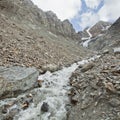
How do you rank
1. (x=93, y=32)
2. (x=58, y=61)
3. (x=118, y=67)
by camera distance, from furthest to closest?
1. (x=93, y=32)
2. (x=58, y=61)
3. (x=118, y=67)

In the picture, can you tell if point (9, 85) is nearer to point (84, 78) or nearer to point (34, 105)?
point (34, 105)

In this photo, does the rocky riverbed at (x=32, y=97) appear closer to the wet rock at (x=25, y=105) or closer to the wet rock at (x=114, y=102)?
the wet rock at (x=25, y=105)

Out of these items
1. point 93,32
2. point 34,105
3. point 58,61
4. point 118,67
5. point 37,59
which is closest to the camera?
point 34,105

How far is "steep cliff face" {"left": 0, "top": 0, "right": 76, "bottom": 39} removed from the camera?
1212 inches

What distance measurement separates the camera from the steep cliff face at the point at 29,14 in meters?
30.8

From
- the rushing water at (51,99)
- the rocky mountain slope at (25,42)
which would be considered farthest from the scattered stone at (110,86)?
the rocky mountain slope at (25,42)

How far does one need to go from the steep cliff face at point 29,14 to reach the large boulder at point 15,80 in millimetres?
17517

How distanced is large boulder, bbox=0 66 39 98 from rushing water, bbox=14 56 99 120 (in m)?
0.72

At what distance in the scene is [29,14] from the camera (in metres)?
35.8

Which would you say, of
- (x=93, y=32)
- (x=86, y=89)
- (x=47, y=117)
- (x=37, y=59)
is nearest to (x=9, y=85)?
(x=47, y=117)

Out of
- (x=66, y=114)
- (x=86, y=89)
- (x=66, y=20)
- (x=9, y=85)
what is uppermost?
(x=66, y=20)

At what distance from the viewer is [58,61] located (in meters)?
21.2

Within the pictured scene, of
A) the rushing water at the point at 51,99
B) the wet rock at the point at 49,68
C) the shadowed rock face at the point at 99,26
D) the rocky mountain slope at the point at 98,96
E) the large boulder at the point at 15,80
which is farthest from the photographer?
the shadowed rock face at the point at 99,26

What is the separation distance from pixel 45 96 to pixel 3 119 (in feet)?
8.90
